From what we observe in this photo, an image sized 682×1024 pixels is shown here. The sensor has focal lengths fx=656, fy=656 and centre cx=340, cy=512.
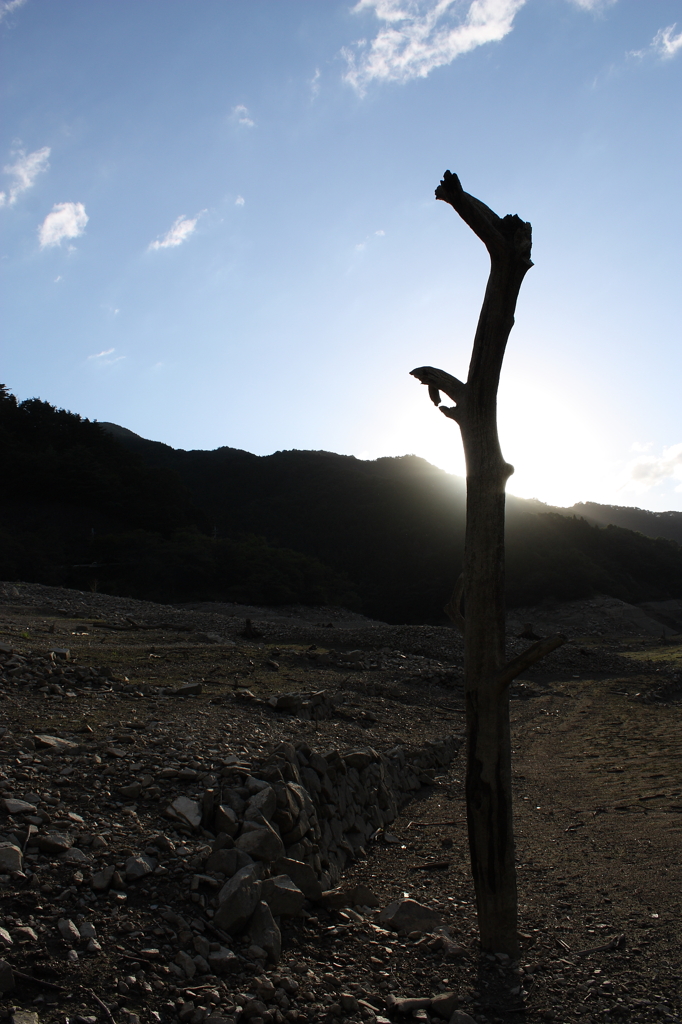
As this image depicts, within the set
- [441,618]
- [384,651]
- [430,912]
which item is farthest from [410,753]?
[441,618]

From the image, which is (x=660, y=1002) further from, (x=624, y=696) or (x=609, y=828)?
(x=624, y=696)

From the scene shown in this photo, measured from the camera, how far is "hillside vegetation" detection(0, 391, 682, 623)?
3020cm

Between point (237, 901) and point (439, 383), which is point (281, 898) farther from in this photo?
point (439, 383)

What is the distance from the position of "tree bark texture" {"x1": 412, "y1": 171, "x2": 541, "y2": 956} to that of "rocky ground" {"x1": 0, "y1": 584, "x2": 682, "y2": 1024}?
42 centimetres

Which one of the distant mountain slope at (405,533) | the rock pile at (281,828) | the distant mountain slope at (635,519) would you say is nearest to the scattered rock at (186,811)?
→ the rock pile at (281,828)

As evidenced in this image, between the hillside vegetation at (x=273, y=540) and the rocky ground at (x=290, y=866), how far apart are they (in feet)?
73.6

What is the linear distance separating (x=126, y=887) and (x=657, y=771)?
5.99m

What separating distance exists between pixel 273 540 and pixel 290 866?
47.8 metres

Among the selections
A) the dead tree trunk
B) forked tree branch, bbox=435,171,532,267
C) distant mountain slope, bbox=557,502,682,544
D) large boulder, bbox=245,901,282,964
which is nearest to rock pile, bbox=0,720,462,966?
large boulder, bbox=245,901,282,964

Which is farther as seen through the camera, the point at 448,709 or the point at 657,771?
the point at 448,709

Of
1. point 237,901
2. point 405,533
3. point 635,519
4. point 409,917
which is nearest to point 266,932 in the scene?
point 237,901

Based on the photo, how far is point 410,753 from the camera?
274 inches

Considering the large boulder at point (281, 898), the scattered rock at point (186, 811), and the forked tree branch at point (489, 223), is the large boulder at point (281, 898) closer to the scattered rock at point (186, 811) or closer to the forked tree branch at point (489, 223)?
the scattered rock at point (186, 811)

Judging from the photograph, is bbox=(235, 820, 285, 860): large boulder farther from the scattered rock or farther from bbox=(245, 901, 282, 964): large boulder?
bbox=(245, 901, 282, 964): large boulder
